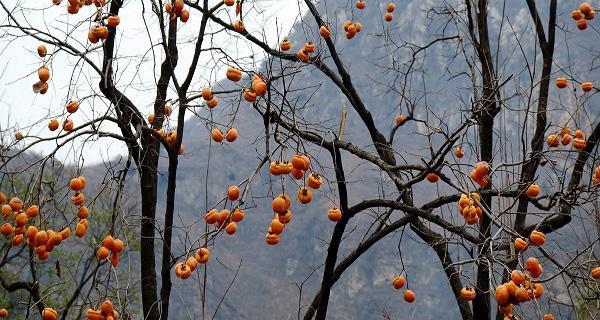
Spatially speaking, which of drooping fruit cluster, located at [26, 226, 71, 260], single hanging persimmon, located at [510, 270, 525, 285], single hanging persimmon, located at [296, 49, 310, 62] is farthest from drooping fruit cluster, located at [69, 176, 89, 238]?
single hanging persimmon, located at [510, 270, 525, 285]

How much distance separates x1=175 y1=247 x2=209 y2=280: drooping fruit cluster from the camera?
2266mm

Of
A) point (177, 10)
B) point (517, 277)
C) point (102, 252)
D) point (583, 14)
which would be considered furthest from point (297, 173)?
point (583, 14)

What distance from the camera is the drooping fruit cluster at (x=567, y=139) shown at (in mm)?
3805

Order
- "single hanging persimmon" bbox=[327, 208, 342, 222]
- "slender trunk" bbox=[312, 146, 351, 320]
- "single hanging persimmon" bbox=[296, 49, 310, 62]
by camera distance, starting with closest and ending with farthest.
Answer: "slender trunk" bbox=[312, 146, 351, 320] < "single hanging persimmon" bbox=[327, 208, 342, 222] < "single hanging persimmon" bbox=[296, 49, 310, 62]

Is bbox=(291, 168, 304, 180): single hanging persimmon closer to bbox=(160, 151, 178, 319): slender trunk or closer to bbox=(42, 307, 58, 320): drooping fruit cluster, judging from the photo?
bbox=(160, 151, 178, 319): slender trunk

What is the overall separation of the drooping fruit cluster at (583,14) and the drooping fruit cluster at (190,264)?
3.16 metres

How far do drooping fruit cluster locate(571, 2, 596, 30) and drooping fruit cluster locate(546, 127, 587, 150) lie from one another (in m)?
0.79

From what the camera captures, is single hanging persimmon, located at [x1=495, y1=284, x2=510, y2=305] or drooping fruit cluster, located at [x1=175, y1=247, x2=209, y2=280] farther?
drooping fruit cluster, located at [x1=175, y1=247, x2=209, y2=280]

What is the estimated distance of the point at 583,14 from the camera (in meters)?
4.29

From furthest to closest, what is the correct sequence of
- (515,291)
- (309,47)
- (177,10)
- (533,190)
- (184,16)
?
(309,47), (184,16), (533,190), (177,10), (515,291)

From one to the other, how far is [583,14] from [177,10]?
272 centimetres

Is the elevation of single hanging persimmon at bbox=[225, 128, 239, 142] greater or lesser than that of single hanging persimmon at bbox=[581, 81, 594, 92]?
lesser

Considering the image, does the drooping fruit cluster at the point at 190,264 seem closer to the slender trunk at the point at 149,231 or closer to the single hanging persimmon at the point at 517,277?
the slender trunk at the point at 149,231

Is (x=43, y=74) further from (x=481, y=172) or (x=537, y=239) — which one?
(x=537, y=239)
